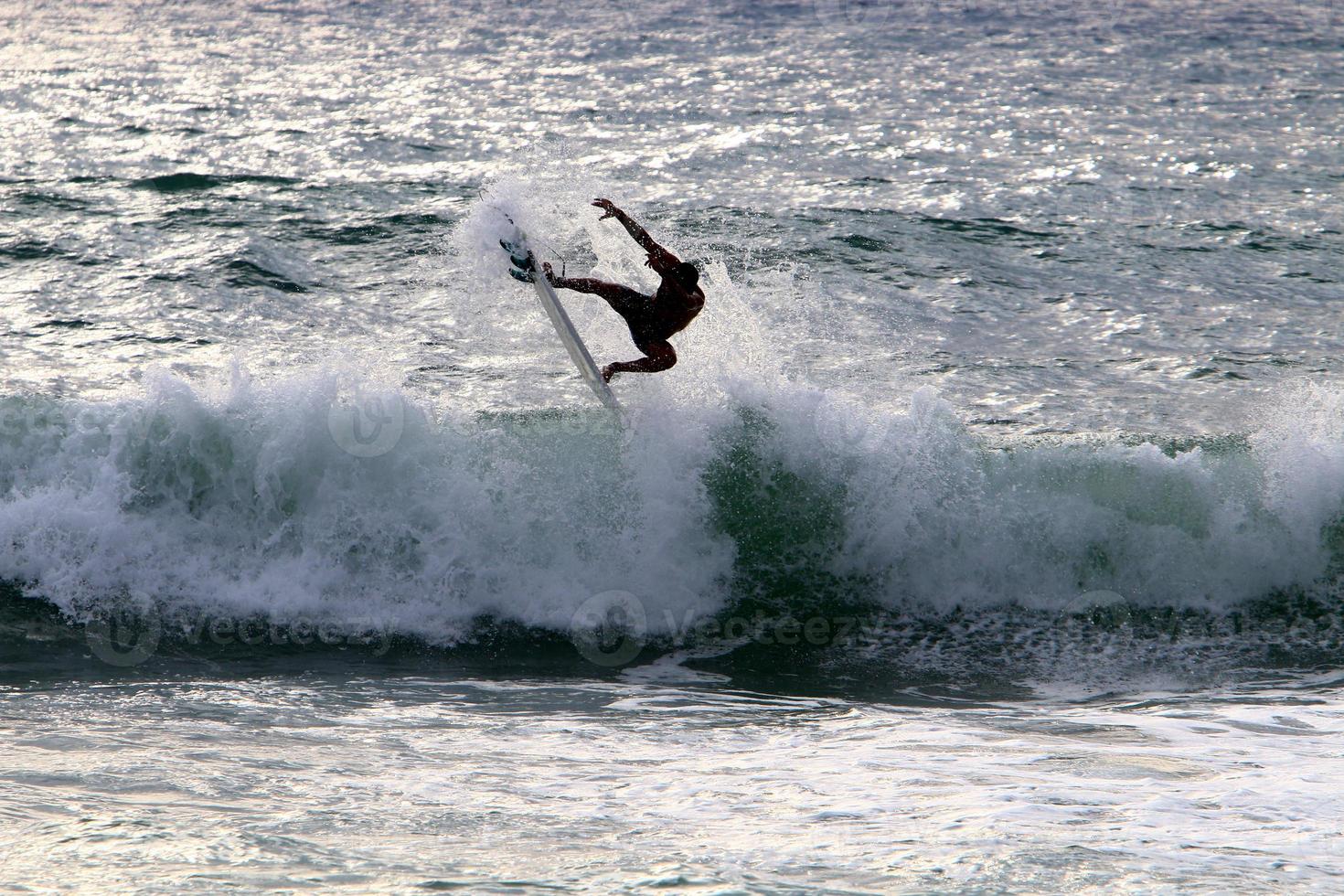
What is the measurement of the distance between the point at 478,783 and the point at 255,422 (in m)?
4.25

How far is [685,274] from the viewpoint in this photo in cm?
808

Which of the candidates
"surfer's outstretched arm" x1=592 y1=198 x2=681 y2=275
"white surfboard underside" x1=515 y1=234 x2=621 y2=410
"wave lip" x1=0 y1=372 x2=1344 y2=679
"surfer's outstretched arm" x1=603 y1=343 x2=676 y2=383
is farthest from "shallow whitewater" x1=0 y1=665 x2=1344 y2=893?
"surfer's outstretched arm" x1=592 y1=198 x2=681 y2=275

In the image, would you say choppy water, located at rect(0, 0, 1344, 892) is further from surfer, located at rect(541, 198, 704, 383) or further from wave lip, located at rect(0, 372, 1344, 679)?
surfer, located at rect(541, 198, 704, 383)

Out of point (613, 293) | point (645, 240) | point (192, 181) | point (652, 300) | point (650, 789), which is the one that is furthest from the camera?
point (192, 181)

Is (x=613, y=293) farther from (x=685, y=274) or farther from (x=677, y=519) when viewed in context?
(x=677, y=519)

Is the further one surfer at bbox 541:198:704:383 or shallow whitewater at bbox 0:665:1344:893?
surfer at bbox 541:198:704:383

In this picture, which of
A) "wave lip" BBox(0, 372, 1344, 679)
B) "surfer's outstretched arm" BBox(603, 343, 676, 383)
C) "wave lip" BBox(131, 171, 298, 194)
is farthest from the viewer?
"wave lip" BBox(131, 171, 298, 194)

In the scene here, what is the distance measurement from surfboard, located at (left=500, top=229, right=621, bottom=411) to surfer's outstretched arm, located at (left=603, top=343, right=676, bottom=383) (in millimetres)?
265

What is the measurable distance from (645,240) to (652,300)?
19.1 inches

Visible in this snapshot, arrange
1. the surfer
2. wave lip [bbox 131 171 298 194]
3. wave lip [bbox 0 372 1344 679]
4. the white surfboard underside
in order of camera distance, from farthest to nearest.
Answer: wave lip [bbox 131 171 298 194] → the white surfboard underside → wave lip [bbox 0 372 1344 679] → the surfer

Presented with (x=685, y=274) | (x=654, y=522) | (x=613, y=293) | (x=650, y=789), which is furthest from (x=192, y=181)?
(x=650, y=789)

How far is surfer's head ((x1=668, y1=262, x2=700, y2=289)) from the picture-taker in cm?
806

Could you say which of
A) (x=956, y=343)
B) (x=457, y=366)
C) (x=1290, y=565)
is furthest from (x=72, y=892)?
(x=956, y=343)

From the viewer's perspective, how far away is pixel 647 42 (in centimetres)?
2297
